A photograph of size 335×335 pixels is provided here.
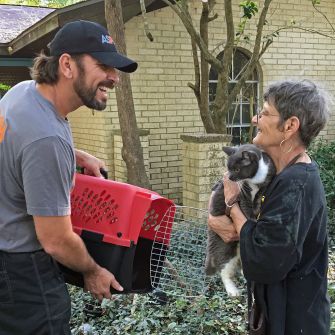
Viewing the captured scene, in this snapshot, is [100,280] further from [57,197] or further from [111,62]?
[111,62]

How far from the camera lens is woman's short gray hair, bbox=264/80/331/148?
2.10 metres

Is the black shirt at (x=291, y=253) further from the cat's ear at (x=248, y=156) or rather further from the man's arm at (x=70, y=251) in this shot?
the man's arm at (x=70, y=251)

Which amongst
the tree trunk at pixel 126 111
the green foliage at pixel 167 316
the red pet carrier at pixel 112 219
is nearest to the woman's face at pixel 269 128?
the red pet carrier at pixel 112 219

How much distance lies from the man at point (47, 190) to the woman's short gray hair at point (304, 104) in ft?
2.50

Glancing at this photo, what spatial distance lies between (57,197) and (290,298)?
115cm

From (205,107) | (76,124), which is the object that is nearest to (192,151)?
(205,107)

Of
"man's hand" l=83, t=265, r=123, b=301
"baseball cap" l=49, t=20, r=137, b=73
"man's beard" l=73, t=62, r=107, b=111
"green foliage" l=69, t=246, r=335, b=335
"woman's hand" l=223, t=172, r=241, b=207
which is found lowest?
Answer: "green foliage" l=69, t=246, r=335, b=335

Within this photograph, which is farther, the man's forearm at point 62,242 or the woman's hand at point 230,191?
the woman's hand at point 230,191

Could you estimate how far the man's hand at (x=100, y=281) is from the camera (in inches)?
95.0

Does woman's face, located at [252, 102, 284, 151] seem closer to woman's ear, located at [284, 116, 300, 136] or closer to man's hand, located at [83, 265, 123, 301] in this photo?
woman's ear, located at [284, 116, 300, 136]

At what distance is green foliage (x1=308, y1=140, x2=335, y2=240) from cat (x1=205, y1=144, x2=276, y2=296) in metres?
3.84

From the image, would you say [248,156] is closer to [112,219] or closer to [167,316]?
[112,219]

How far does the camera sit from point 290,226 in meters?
1.99

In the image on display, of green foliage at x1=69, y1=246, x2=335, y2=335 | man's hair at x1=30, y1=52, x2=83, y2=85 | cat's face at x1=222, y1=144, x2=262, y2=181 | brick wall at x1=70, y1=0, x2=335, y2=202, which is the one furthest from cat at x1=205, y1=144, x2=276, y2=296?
brick wall at x1=70, y1=0, x2=335, y2=202
